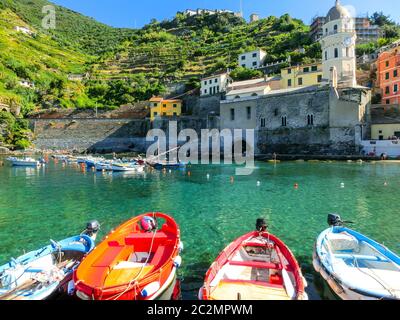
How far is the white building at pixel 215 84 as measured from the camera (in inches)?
2218

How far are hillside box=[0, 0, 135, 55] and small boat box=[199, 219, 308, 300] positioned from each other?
121 meters

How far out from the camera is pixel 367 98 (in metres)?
38.4

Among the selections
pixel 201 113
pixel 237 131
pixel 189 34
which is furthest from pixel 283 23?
pixel 237 131

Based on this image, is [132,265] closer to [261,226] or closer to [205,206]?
[261,226]

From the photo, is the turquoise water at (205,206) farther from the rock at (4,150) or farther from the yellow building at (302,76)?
the rock at (4,150)

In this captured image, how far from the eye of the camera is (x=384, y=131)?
37562mm

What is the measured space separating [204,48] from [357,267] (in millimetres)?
91168

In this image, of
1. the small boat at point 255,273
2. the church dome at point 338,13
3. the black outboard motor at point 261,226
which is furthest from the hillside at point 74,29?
the small boat at point 255,273

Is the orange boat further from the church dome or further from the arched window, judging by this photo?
the church dome

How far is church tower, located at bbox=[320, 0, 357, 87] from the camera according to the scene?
134 feet

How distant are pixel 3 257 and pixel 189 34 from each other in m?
115

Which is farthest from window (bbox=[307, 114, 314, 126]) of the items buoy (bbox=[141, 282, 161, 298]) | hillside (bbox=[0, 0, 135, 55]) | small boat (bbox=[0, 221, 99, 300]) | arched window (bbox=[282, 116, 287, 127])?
hillside (bbox=[0, 0, 135, 55])

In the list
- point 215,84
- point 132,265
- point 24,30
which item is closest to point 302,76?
point 215,84

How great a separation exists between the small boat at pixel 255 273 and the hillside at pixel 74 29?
12085cm
